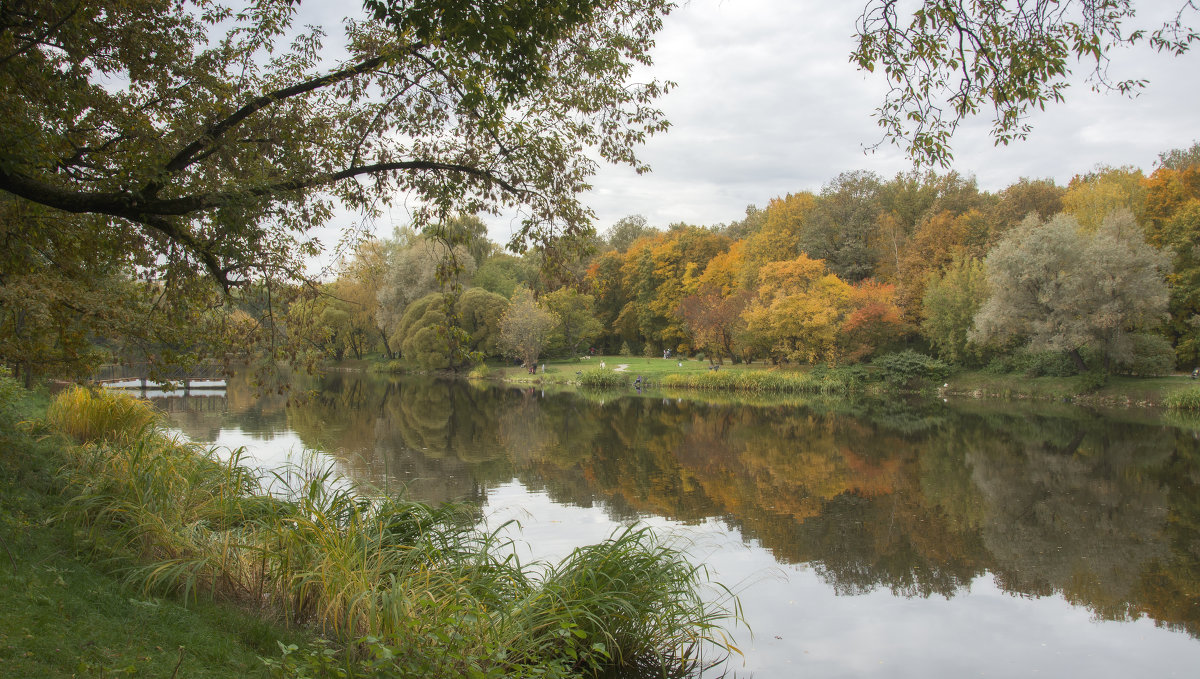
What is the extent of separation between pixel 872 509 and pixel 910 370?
87.7ft

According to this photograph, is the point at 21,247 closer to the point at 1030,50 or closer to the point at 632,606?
the point at 632,606

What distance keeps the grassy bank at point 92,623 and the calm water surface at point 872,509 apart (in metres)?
4.21

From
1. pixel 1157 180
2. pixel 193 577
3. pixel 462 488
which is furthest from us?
pixel 1157 180

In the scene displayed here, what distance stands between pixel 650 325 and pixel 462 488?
42716 millimetres

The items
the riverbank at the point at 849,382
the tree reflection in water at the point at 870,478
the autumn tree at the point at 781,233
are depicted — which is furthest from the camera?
the autumn tree at the point at 781,233

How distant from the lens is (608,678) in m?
5.76

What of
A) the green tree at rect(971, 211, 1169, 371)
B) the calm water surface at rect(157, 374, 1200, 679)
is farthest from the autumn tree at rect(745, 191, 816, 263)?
the calm water surface at rect(157, 374, 1200, 679)

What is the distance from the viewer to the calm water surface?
23.4 feet

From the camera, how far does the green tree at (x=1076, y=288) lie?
2844 cm

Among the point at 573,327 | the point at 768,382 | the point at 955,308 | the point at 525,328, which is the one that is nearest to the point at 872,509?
the point at 768,382

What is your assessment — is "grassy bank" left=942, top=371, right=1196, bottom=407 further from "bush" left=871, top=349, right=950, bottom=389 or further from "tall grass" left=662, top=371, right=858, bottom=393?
"tall grass" left=662, top=371, right=858, bottom=393

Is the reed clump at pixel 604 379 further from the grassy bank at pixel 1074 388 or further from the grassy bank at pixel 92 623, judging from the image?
the grassy bank at pixel 92 623

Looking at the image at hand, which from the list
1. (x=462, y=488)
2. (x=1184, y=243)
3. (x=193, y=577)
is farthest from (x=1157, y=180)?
(x=193, y=577)

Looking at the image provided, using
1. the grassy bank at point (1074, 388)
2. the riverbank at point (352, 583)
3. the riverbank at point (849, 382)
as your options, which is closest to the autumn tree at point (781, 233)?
the riverbank at point (849, 382)
